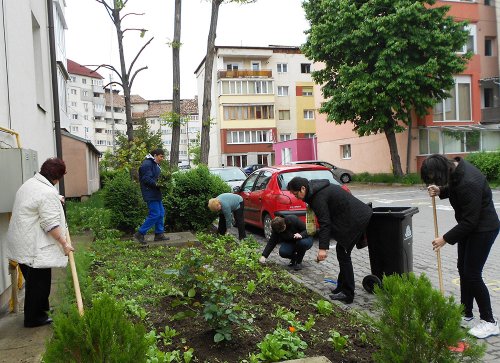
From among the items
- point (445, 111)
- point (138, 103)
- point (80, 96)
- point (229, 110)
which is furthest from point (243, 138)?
point (138, 103)

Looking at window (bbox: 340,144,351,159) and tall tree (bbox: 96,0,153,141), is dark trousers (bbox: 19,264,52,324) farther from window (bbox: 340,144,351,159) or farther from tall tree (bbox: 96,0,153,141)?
window (bbox: 340,144,351,159)

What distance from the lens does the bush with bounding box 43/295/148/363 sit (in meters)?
2.42

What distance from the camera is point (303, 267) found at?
7.63 m

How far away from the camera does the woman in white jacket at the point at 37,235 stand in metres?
4.33

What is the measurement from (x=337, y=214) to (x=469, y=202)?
5.40 feet

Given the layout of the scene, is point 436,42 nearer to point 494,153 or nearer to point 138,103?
point 494,153

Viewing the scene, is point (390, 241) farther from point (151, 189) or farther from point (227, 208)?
point (151, 189)

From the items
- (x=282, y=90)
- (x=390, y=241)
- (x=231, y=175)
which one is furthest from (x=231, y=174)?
(x=282, y=90)

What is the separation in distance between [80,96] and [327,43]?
257ft

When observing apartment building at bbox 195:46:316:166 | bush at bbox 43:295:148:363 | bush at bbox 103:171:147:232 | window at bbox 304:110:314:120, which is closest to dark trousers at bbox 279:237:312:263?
bush at bbox 103:171:147:232

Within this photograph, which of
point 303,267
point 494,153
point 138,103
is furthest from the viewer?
point 138,103

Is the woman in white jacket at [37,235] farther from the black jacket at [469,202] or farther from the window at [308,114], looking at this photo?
the window at [308,114]

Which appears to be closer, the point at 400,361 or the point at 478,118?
the point at 400,361

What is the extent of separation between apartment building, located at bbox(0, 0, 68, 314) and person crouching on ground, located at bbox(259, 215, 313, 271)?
11.6 ft
